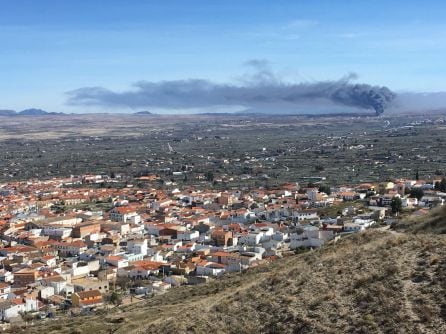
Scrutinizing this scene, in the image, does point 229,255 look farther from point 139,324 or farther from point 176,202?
point 176,202

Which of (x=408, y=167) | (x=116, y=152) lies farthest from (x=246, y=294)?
(x=116, y=152)

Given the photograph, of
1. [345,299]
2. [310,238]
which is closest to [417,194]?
[310,238]

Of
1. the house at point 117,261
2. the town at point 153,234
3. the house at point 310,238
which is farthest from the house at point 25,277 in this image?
the house at point 310,238

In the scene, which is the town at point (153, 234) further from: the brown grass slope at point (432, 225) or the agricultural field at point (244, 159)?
the agricultural field at point (244, 159)

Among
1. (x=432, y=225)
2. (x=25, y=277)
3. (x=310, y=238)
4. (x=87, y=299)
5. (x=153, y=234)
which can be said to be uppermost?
(x=432, y=225)

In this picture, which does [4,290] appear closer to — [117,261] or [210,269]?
[117,261]

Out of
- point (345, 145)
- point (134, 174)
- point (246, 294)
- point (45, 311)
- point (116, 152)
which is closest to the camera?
point (246, 294)
